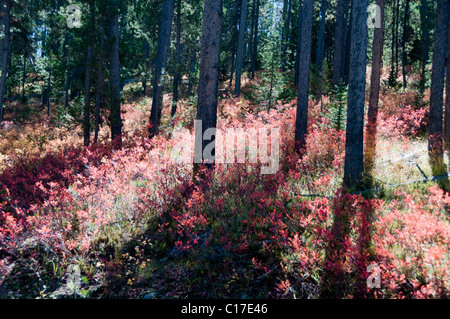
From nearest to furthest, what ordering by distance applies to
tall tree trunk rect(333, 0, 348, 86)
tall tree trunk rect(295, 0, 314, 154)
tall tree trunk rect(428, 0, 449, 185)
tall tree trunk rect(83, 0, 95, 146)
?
tall tree trunk rect(428, 0, 449, 185) → tall tree trunk rect(295, 0, 314, 154) → tall tree trunk rect(83, 0, 95, 146) → tall tree trunk rect(333, 0, 348, 86)

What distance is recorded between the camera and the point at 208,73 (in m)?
6.66

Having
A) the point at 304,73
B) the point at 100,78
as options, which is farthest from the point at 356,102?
the point at 100,78

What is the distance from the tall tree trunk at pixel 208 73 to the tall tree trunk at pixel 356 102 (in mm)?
2912

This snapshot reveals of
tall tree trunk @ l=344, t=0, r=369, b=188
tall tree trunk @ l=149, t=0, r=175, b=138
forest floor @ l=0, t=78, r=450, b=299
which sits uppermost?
tall tree trunk @ l=149, t=0, r=175, b=138

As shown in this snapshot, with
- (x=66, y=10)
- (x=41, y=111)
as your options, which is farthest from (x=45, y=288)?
(x=41, y=111)

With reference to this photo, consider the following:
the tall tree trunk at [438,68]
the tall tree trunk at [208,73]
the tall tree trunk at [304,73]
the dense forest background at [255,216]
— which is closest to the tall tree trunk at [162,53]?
the dense forest background at [255,216]

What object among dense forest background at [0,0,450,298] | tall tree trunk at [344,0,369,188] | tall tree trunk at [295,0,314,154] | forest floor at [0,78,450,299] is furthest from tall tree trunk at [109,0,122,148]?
tall tree trunk at [344,0,369,188]

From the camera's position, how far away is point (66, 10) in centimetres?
1170

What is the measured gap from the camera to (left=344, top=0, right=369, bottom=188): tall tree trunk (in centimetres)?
585

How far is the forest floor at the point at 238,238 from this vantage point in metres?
3.40

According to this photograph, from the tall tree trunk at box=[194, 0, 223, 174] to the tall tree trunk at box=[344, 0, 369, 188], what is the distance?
2912 millimetres

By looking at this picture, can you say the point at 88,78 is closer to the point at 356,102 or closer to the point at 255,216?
the point at 255,216

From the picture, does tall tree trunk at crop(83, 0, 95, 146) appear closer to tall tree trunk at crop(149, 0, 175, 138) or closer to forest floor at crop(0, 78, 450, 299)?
tall tree trunk at crop(149, 0, 175, 138)

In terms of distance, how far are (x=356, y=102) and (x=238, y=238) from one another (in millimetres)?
3733
